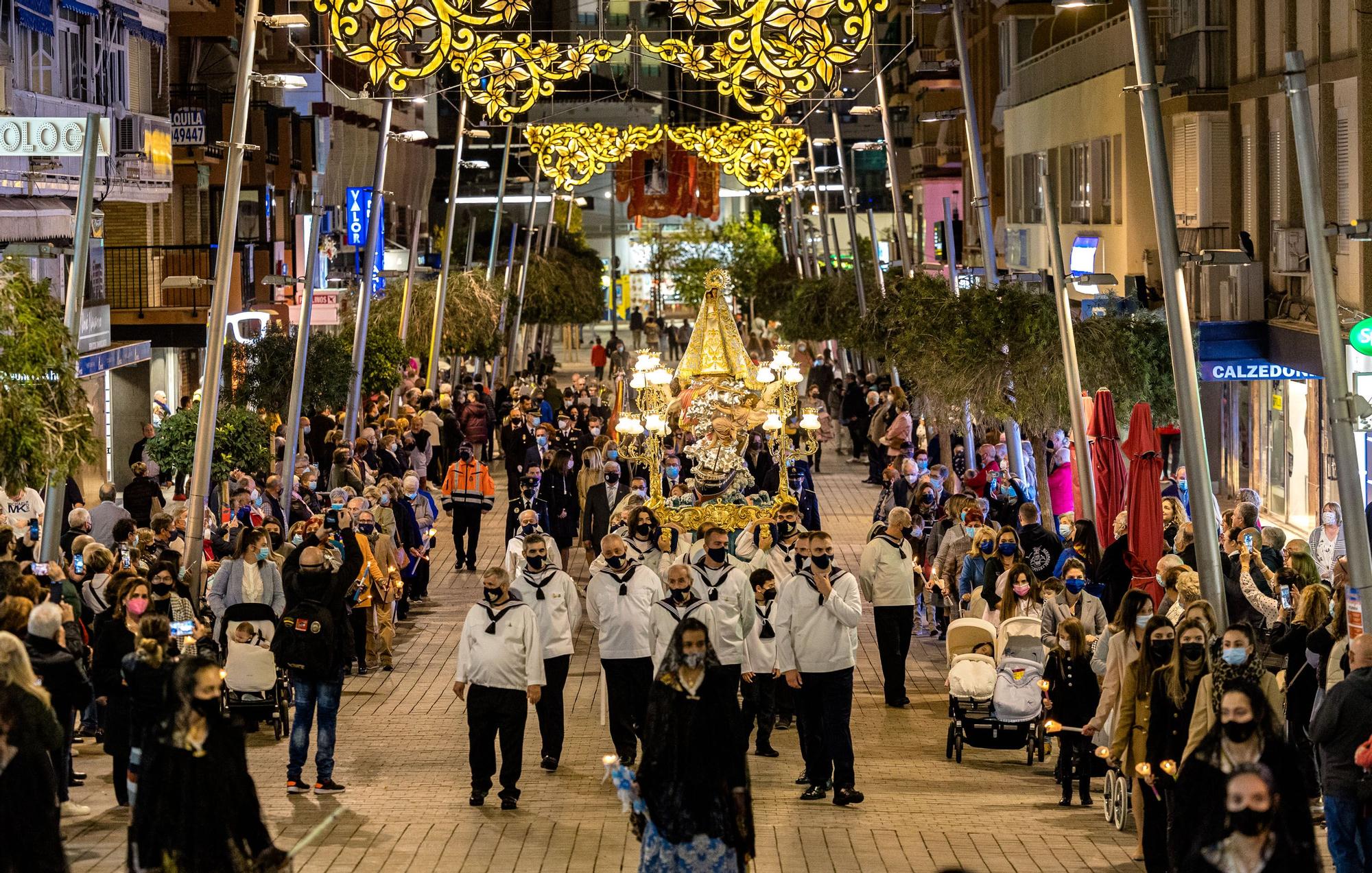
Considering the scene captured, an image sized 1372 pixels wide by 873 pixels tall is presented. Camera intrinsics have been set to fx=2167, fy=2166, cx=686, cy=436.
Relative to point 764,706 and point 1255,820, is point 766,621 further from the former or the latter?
point 1255,820

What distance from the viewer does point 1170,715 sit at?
37.9ft

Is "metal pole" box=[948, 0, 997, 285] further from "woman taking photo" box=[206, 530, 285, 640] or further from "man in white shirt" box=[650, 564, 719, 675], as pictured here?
"man in white shirt" box=[650, 564, 719, 675]

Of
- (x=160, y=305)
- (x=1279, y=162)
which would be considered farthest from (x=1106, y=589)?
(x=160, y=305)

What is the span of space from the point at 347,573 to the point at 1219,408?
20.5m

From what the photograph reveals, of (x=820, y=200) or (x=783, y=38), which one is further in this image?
(x=820, y=200)

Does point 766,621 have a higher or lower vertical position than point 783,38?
lower

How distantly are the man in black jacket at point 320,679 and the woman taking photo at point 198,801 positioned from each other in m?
4.72

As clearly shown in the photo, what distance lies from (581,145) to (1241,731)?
80.4 ft

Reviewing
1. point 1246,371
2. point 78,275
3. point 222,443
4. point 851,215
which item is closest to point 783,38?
point 78,275

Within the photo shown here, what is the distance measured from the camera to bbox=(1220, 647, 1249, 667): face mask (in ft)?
36.6

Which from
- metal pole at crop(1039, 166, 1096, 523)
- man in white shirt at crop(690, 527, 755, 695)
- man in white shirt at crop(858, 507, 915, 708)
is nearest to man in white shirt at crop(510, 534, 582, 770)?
man in white shirt at crop(690, 527, 755, 695)

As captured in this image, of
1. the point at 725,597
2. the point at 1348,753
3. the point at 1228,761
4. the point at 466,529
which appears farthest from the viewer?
the point at 466,529

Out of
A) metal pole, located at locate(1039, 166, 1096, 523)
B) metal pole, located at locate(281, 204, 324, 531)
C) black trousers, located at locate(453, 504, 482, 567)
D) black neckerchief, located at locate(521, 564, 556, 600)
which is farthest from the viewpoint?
black trousers, located at locate(453, 504, 482, 567)

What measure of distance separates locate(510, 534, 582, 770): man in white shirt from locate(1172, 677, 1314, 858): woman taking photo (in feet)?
21.7
